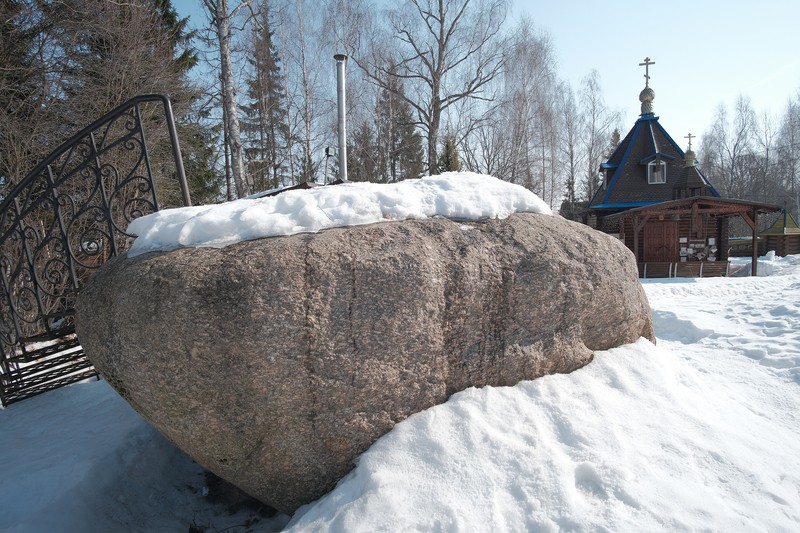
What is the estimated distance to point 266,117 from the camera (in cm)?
1822

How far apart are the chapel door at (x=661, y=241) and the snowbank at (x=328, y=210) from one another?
51.9 ft

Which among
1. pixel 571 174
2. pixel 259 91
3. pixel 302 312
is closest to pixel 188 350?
pixel 302 312

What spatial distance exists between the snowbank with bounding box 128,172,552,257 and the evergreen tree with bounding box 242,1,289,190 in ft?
45.4

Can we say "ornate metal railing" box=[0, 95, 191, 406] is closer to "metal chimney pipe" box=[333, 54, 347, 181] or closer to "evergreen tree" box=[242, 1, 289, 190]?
"metal chimney pipe" box=[333, 54, 347, 181]

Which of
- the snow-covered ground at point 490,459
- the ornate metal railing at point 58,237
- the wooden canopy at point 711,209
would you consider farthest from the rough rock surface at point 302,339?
the wooden canopy at point 711,209

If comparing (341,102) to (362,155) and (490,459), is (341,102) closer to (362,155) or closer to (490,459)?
(490,459)

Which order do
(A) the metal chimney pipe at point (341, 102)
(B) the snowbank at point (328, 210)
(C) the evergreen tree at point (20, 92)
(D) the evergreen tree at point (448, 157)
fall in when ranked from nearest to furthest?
(B) the snowbank at point (328, 210) → (C) the evergreen tree at point (20, 92) → (A) the metal chimney pipe at point (341, 102) → (D) the evergreen tree at point (448, 157)

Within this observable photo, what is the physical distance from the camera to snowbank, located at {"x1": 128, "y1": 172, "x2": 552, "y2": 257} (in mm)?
2312

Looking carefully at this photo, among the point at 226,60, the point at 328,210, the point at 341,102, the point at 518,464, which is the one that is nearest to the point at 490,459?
the point at 518,464

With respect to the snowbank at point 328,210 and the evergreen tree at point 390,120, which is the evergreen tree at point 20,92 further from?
the evergreen tree at point 390,120

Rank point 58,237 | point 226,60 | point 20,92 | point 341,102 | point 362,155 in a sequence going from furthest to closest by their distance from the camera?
1. point 362,155
2. point 226,60
3. point 341,102
4. point 20,92
5. point 58,237

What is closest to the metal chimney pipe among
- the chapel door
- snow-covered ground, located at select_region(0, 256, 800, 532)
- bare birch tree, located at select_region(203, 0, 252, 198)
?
bare birch tree, located at select_region(203, 0, 252, 198)

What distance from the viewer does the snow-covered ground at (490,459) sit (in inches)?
74.2

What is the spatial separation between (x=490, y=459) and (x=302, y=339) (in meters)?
1.12
